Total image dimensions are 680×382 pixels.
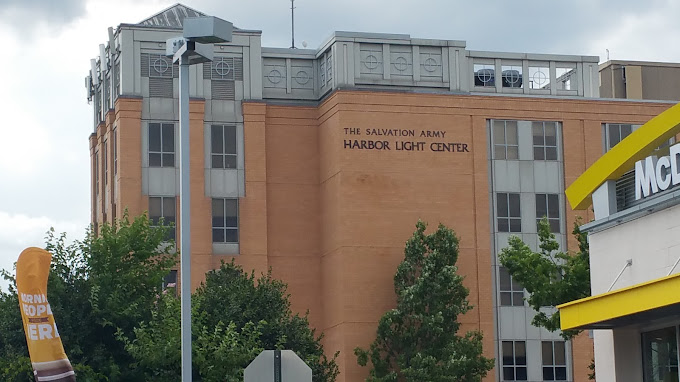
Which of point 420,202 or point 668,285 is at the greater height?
point 420,202

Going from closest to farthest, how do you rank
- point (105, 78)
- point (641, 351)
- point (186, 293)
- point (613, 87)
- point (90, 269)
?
point (186, 293) < point (641, 351) < point (90, 269) < point (105, 78) < point (613, 87)

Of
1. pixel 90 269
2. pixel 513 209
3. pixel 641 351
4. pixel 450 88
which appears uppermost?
pixel 450 88

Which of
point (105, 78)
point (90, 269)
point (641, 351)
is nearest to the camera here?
point (641, 351)

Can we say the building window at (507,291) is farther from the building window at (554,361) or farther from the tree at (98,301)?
the tree at (98,301)

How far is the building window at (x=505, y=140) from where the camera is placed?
66.4 metres

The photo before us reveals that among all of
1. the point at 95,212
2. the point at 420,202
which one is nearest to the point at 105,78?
the point at 95,212

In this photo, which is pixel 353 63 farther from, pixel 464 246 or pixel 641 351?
pixel 641 351

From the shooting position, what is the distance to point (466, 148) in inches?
2579

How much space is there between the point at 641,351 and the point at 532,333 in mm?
37928

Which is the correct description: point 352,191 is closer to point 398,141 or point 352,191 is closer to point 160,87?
point 398,141

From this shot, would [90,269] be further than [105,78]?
No

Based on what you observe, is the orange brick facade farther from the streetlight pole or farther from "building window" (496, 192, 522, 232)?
the streetlight pole

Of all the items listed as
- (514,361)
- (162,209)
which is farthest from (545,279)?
(162,209)

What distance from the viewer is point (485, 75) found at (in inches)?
2667
